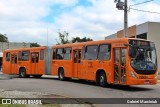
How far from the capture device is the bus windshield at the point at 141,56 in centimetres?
1906

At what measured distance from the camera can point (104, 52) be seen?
69.2 ft

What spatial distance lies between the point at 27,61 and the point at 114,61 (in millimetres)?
13044

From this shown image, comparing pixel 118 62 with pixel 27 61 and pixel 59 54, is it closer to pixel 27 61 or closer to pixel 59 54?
pixel 59 54

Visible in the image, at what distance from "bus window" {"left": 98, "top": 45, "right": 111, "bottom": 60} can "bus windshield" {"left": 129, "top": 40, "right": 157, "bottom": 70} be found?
1.82m

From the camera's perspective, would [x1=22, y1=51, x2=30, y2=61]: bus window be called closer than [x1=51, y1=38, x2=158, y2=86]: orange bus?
No

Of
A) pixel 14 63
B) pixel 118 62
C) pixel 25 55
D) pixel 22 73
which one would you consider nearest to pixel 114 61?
pixel 118 62

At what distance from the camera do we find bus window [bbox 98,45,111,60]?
20.7 metres

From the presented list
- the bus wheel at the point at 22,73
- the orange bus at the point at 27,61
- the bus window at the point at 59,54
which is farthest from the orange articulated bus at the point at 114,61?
the bus wheel at the point at 22,73

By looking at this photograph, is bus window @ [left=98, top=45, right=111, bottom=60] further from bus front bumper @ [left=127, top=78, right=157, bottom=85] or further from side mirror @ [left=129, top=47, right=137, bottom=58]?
bus front bumper @ [left=127, top=78, right=157, bottom=85]

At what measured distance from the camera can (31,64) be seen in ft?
102

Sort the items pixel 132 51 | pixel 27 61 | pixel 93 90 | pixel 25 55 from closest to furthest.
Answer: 1. pixel 93 90
2. pixel 132 51
3. pixel 27 61
4. pixel 25 55

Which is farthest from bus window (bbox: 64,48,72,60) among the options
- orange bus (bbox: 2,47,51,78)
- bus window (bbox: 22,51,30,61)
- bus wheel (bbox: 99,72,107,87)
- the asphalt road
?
bus window (bbox: 22,51,30,61)

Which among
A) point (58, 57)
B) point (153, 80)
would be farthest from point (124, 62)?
point (58, 57)

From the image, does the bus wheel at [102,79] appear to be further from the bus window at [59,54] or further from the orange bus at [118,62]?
the bus window at [59,54]
